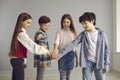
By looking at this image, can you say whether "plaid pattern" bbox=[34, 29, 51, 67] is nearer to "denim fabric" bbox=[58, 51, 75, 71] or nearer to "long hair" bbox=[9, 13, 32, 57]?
"denim fabric" bbox=[58, 51, 75, 71]

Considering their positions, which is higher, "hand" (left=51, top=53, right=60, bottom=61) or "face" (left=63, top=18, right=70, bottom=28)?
"face" (left=63, top=18, right=70, bottom=28)

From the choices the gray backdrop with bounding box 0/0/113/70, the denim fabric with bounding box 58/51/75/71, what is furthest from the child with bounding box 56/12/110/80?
the gray backdrop with bounding box 0/0/113/70

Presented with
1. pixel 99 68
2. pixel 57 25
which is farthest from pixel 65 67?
pixel 57 25

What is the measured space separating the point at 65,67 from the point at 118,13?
275 centimetres

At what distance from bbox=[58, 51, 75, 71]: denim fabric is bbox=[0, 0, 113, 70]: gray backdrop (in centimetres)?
252

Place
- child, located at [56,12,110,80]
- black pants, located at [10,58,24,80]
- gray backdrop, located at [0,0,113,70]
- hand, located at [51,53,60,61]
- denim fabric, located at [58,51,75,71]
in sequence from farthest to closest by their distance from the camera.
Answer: gray backdrop, located at [0,0,113,70] → denim fabric, located at [58,51,75,71] → hand, located at [51,53,60,61] → child, located at [56,12,110,80] → black pants, located at [10,58,24,80]

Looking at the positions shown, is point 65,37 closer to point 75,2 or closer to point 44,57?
point 44,57

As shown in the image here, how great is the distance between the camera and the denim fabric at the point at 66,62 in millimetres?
2832

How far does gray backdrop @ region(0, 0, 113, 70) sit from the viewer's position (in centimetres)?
534

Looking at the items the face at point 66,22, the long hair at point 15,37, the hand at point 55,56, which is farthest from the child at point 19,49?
the face at point 66,22

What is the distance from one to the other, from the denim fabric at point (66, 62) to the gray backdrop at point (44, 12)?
2.52 meters

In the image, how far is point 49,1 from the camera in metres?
5.36

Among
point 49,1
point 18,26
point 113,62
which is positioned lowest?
point 113,62

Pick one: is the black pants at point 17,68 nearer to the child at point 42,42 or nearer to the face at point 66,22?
the child at point 42,42
